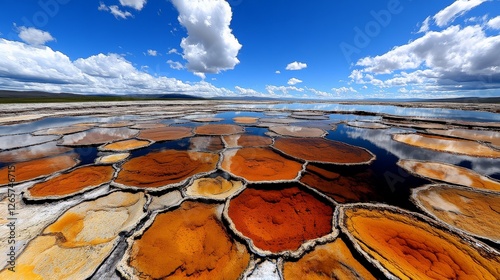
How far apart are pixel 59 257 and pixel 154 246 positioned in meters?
1.50

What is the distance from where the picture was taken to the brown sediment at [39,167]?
604 centimetres

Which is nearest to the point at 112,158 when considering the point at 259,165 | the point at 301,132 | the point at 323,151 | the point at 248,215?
the point at 259,165

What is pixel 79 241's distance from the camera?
140 inches

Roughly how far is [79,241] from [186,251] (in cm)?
212

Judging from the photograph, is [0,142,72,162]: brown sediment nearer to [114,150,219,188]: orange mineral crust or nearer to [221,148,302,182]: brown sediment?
[114,150,219,188]: orange mineral crust

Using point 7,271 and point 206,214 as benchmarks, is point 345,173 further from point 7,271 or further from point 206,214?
point 7,271

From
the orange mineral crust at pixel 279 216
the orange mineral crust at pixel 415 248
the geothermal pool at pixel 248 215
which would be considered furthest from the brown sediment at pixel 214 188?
the orange mineral crust at pixel 415 248

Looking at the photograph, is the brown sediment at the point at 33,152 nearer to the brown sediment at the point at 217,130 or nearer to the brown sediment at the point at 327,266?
the brown sediment at the point at 217,130

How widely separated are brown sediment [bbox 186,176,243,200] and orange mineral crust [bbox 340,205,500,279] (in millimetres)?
2907

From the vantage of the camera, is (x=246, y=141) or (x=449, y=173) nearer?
(x=449, y=173)

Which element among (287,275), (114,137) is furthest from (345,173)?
(114,137)

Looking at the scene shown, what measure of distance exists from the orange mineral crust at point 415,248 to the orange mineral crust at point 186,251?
7.70 feet

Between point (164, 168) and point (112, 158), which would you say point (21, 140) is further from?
point (164, 168)

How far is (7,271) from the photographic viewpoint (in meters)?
2.94
